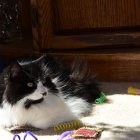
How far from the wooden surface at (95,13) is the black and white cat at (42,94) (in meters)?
0.35

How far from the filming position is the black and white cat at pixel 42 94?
1.49 m

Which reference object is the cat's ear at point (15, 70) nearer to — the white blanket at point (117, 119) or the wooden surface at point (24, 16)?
the white blanket at point (117, 119)

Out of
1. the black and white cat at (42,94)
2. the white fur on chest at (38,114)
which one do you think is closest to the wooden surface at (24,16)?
the black and white cat at (42,94)

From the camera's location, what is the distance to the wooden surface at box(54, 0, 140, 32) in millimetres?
2035

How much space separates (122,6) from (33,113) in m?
0.80

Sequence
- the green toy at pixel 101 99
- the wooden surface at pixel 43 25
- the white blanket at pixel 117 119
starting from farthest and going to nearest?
1. the wooden surface at pixel 43 25
2. the green toy at pixel 101 99
3. the white blanket at pixel 117 119

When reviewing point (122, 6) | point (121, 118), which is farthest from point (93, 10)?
point (121, 118)

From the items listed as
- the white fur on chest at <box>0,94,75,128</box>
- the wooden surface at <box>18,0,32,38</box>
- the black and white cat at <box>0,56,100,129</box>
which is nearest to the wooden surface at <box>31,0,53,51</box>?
the black and white cat at <box>0,56,100,129</box>

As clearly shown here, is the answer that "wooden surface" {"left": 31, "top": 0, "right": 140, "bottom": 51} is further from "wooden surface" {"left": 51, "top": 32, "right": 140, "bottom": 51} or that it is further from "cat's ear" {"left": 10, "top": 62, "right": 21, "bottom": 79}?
"cat's ear" {"left": 10, "top": 62, "right": 21, "bottom": 79}

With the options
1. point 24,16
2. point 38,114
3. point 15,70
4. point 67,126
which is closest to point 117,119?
point 67,126

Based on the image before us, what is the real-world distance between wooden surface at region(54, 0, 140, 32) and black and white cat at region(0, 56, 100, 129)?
1.16 feet

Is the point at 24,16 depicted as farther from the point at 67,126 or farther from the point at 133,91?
the point at 67,126

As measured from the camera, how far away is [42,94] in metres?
1.50

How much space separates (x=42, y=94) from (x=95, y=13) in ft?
2.36
